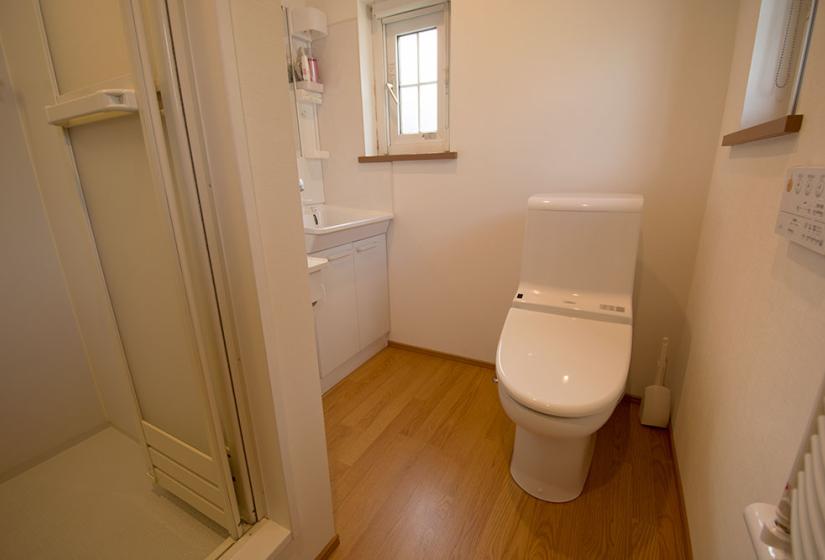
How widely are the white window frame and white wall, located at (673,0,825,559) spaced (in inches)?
46.3

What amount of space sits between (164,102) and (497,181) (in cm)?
144

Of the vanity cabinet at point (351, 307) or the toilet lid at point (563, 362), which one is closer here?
the toilet lid at point (563, 362)

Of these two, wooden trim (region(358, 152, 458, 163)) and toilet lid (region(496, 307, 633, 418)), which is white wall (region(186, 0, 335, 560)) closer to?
toilet lid (region(496, 307, 633, 418))

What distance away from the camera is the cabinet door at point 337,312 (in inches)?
69.2

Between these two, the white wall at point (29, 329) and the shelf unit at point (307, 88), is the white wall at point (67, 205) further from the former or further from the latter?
the shelf unit at point (307, 88)

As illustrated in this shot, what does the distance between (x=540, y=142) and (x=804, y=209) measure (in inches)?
47.3

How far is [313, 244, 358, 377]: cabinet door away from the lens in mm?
1757

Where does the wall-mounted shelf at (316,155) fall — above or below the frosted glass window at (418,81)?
below

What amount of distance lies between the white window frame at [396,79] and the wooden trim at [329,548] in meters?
1.77

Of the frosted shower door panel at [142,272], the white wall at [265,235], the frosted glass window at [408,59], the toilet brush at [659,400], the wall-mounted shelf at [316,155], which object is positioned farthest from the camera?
the wall-mounted shelf at [316,155]

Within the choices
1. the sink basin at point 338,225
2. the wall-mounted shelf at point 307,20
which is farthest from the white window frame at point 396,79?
the sink basin at point 338,225

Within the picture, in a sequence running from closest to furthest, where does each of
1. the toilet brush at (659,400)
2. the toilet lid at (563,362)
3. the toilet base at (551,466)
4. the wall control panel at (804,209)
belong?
the wall control panel at (804,209) < the toilet lid at (563,362) < the toilet base at (551,466) < the toilet brush at (659,400)

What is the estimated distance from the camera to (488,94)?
1744 millimetres

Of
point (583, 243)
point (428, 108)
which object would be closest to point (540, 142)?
point (583, 243)
